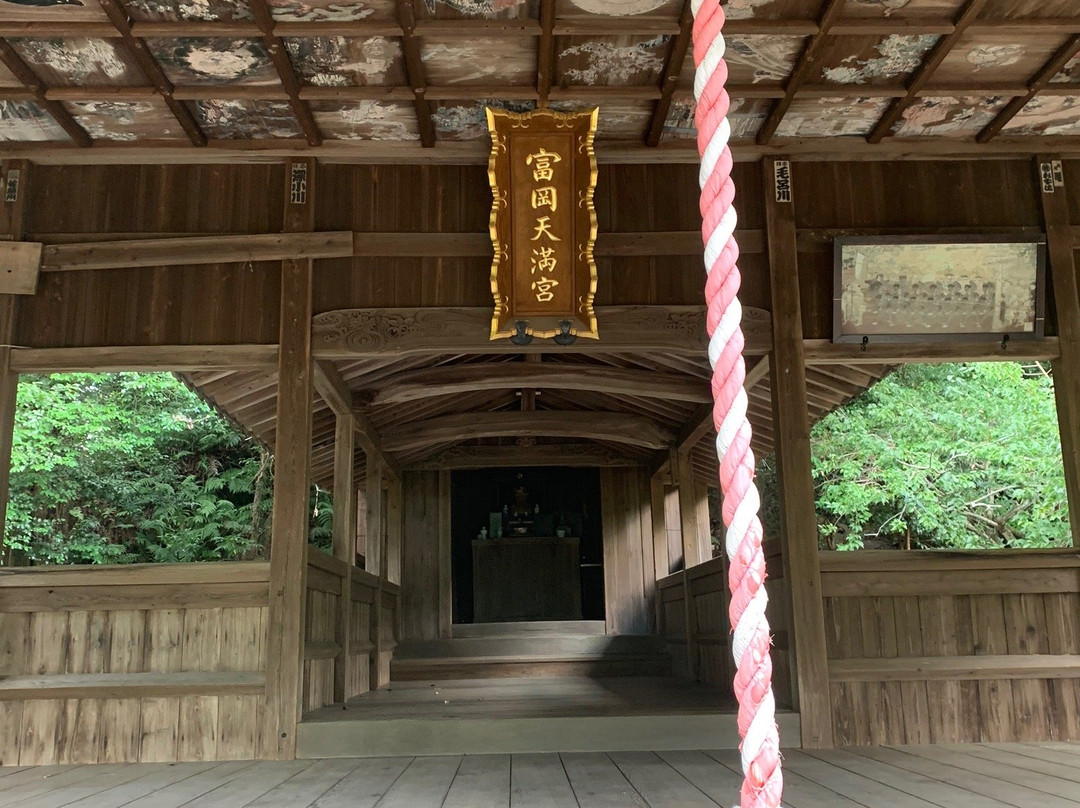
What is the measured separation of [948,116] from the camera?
5172 mm

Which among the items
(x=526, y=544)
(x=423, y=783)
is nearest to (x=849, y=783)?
(x=423, y=783)

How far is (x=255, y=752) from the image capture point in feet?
15.4

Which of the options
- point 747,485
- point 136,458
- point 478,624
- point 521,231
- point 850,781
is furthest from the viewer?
point 136,458

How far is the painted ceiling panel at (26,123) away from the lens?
4.86m

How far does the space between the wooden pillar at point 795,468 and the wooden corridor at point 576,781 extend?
31 centimetres

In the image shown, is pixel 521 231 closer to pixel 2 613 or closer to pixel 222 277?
pixel 222 277

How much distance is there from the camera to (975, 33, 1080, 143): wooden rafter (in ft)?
15.0

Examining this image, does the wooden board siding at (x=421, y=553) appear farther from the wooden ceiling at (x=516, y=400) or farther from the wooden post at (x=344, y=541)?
the wooden post at (x=344, y=541)

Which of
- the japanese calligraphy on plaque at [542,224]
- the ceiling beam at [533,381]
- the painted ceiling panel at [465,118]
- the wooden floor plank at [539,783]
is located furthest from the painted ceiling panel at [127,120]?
the wooden floor plank at [539,783]

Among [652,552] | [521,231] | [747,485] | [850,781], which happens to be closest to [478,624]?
[652,552]

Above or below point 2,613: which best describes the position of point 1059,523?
above

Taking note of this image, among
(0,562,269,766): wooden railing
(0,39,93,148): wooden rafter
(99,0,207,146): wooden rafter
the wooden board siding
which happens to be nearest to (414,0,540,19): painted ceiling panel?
(99,0,207,146): wooden rafter

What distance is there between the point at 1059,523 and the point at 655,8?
951 cm

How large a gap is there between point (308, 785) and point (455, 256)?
2957 mm
